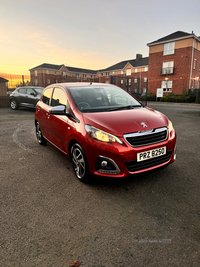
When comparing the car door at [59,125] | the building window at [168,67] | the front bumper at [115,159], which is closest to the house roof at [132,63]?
the building window at [168,67]

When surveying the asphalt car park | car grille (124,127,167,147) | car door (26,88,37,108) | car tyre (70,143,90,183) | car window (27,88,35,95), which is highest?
car window (27,88,35,95)

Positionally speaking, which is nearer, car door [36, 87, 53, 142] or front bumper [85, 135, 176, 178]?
front bumper [85, 135, 176, 178]

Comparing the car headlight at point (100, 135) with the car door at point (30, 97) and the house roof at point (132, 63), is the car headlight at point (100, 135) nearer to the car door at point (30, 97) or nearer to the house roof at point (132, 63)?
the car door at point (30, 97)

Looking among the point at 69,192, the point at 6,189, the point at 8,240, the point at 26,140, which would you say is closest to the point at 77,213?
the point at 69,192

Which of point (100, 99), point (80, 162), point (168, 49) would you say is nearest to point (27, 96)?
point (100, 99)

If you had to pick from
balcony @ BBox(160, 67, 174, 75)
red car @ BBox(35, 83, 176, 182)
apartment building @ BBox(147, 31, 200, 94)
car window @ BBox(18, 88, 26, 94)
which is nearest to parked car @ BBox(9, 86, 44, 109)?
car window @ BBox(18, 88, 26, 94)

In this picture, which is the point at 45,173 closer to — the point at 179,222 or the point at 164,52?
the point at 179,222

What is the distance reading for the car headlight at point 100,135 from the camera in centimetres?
284

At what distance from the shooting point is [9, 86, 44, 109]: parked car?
43.3 ft

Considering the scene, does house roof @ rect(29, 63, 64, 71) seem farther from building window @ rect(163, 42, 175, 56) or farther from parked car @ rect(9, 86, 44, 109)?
parked car @ rect(9, 86, 44, 109)

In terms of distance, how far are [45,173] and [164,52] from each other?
3709cm

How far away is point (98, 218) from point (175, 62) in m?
36.8

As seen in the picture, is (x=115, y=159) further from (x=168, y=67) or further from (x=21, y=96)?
(x=168, y=67)

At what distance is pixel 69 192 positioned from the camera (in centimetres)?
311
